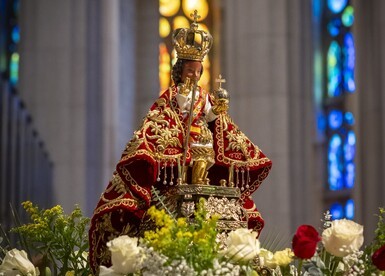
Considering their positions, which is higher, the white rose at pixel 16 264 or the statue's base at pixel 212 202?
the statue's base at pixel 212 202

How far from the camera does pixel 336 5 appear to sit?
25.0 meters

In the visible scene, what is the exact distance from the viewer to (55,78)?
53.2ft

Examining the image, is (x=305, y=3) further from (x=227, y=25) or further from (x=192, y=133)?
(x=192, y=133)

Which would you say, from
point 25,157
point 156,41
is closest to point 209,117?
point 25,157

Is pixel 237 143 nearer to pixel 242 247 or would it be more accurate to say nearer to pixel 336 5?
pixel 242 247

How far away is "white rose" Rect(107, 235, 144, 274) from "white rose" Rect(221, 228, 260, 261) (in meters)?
0.35

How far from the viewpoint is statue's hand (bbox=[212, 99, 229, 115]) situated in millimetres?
6602

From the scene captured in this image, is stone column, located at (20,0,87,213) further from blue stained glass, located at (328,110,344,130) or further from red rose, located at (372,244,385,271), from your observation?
red rose, located at (372,244,385,271)

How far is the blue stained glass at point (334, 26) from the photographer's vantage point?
2509 cm

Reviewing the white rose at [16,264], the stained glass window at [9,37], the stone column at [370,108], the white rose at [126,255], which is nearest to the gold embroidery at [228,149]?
the white rose at [16,264]

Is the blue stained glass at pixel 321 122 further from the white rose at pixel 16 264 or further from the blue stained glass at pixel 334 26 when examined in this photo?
the white rose at pixel 16 264

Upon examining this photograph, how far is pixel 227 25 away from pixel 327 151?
9862 millimetres

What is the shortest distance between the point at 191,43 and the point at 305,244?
1825 mm

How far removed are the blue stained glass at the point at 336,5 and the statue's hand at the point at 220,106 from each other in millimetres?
18425
